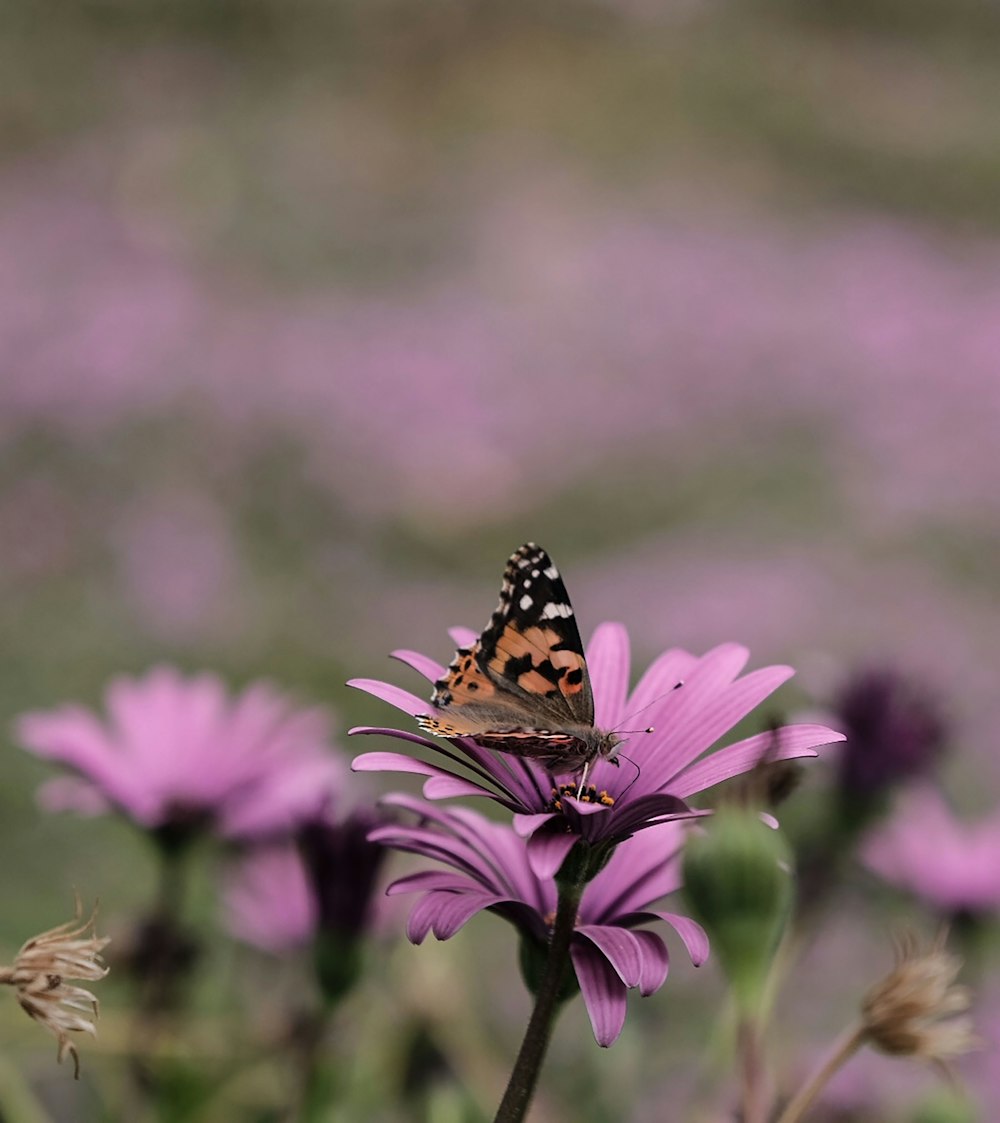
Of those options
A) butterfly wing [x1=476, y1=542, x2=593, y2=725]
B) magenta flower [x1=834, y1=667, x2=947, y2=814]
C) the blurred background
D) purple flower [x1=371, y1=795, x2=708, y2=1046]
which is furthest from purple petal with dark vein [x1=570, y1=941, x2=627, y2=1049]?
magenta flower [x1=834, y1=667, x2=947, y2=814]

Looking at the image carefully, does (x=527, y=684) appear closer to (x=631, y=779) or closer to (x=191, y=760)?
(x=631, y=779)

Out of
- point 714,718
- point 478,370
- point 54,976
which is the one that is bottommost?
point 54,976

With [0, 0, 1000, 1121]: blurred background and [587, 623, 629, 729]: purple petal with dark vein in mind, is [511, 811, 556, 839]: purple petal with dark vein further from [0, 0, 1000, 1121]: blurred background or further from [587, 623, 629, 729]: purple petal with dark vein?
[0, 0, 1000, 1121]: blurred background

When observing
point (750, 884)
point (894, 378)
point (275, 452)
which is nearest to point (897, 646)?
point (275, 452)

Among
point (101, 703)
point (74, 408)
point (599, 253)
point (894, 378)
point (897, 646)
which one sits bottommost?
point (101, 703)

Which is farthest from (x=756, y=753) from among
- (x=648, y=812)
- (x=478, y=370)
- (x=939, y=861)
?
(x=478, y=370)

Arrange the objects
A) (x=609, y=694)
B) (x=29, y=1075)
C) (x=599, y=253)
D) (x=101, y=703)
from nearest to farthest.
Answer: (x=609, y=694) → (x=29, y=1075) → (x=101, y=703) → (x=599, y=253)

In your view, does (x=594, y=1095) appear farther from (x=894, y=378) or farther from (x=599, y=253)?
(x=599, y=253)
